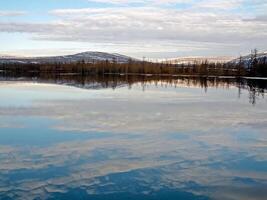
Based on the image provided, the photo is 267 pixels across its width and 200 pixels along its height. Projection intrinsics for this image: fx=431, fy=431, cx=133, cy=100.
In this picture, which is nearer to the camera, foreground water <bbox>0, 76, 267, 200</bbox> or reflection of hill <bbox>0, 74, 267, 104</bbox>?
foreground water <bbox>0, 76, 267, 200</bbox>

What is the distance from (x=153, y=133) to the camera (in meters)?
9.83

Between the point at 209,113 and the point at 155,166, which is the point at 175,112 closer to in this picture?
the point at 209,113

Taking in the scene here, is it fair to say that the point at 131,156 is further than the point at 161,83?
No

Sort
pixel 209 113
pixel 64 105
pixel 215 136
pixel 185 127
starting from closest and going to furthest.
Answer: pixel 215 136 → pixel 185 127 → pixel 209 113 → pixel 64 105

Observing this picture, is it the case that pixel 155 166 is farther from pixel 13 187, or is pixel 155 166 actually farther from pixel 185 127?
pixel 185 127

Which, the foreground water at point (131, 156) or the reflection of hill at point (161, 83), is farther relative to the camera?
the reflection of hill at point (161, 83)

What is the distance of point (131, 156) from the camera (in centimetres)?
744

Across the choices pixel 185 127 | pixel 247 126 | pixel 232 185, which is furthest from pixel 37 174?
pixel 247 126

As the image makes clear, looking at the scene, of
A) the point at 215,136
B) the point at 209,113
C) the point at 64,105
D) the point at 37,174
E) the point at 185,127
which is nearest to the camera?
the point at 37,174

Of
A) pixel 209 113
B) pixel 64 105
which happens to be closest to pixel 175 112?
pixel 209 113

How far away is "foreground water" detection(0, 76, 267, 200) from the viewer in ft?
18.1

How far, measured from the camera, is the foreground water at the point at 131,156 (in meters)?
5.51

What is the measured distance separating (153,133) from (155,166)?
10.1 ft

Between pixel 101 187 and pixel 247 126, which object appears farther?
pixel 247 126
